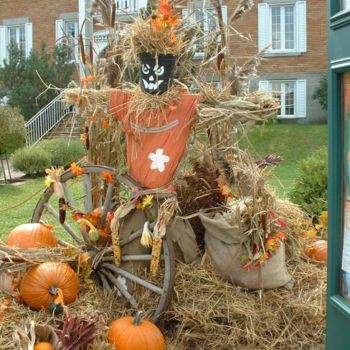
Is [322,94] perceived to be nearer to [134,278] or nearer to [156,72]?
[156,72]

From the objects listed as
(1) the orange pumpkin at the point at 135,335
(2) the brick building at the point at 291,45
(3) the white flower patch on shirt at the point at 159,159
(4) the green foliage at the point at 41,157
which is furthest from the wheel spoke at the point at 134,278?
(2) the brick building at the point at 291,45

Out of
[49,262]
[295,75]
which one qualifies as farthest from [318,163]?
[295,75]

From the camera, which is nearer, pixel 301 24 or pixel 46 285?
pixel 46 285

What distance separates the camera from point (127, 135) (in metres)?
4.05

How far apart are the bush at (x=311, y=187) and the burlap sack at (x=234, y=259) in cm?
260

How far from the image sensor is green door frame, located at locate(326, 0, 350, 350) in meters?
Result: 2.36

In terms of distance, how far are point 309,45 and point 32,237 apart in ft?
65.0

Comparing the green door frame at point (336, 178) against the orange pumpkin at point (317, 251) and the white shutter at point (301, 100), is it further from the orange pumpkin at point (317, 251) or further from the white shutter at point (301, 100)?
the white shutter at point (301, 100)

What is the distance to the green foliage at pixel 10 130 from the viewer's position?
13.9m

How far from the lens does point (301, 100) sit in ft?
72.6

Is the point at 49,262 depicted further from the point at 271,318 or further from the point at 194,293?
the point at 271,318

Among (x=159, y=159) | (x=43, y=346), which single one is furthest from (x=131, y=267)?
(x=43, y=346)

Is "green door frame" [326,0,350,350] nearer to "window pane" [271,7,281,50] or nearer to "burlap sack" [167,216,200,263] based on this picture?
"burlap sack" [167,216,200,263]

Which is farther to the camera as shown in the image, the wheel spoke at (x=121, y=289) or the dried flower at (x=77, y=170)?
the dried flower at (x=77, y=170)
